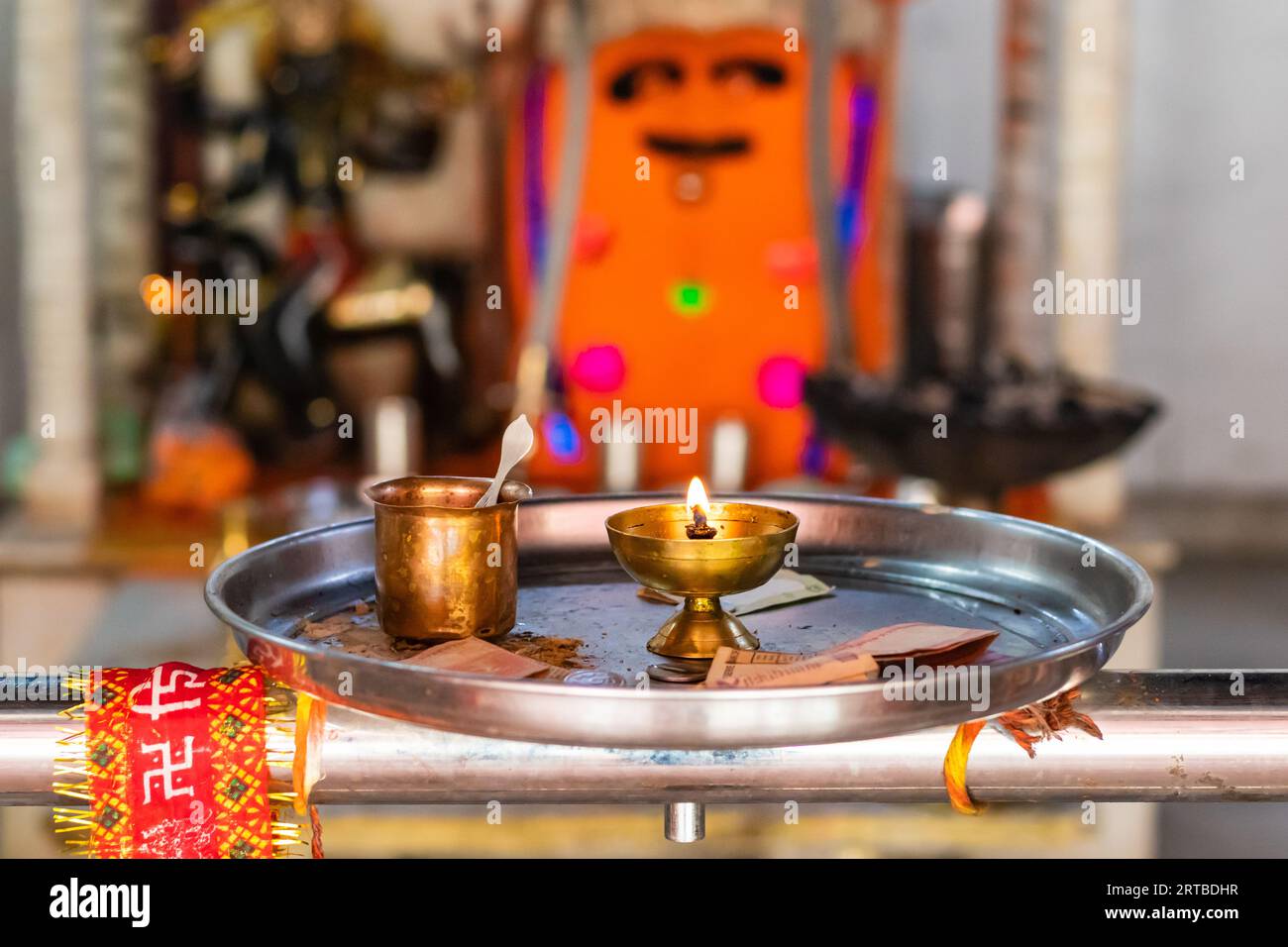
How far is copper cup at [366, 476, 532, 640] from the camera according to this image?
2.99ft

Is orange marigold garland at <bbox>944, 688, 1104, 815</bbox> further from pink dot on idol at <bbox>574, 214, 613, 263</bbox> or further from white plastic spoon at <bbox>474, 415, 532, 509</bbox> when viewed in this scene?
pink dot on idol at <bbox>574, 214, 613, 263</bbox>

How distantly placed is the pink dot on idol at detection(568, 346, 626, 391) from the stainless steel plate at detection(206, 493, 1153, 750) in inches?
114

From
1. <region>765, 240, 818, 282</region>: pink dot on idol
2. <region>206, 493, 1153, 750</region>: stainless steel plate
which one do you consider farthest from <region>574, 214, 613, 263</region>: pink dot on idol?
<region>206, 493, 1153, 750</region>: stainless steel plate

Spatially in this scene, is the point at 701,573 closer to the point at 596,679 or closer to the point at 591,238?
the point at 596,679

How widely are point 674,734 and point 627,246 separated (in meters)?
3.52

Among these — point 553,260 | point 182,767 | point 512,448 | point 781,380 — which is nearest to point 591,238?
point 553,260

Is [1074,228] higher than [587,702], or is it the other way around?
[1074,228]

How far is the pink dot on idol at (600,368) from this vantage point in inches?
161

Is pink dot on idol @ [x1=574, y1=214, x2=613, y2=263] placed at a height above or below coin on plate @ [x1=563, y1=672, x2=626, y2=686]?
above

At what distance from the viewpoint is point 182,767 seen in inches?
36.9

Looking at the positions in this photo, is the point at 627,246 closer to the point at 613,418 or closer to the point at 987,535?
the point at 613,418
